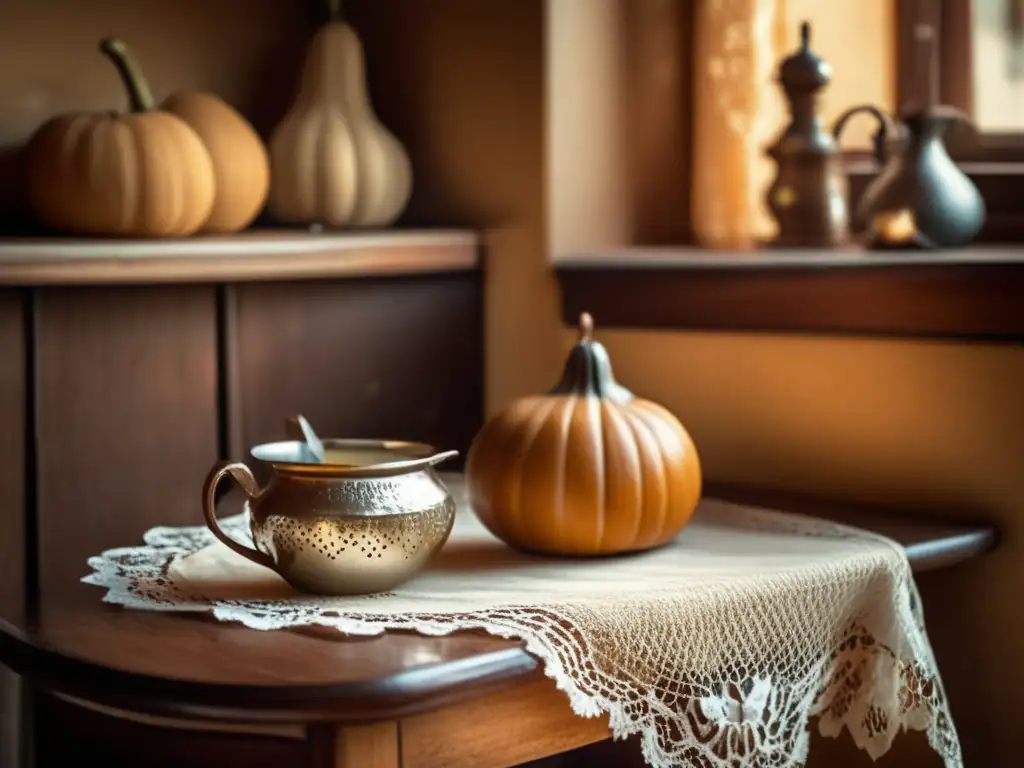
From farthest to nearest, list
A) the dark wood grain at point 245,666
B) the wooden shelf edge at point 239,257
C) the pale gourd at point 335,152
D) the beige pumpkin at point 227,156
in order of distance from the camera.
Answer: the pale gourd at point 335,152
the beige pumpkin at point 227,156
the wooden shelf edge at point 239,257
the dark wood grain at point 245,666

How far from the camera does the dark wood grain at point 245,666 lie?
0.89 meters

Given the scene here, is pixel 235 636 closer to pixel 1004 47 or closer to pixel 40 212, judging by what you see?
pixel 40 212

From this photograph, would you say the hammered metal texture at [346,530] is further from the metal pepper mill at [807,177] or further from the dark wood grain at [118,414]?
the metal pepper mill at [807,177]

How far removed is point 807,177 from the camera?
1.63m

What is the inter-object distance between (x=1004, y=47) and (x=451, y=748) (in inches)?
43.3

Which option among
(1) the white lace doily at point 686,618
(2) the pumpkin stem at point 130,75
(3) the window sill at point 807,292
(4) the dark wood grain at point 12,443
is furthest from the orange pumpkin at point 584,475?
(2) the pumpkin stem at point 130,75

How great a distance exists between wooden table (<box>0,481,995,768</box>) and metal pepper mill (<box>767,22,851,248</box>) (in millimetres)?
767

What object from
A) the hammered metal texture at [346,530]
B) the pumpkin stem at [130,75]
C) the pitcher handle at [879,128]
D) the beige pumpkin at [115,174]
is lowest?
the hammered metal texture at [346,530]

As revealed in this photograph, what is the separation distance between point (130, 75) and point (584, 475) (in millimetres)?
669

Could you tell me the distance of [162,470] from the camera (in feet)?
4.76

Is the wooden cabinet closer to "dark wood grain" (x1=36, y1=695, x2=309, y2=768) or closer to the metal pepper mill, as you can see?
"dark wood grain" (x1=36, y1=695, x2=309, y2=768)

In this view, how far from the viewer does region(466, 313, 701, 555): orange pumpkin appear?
117cm

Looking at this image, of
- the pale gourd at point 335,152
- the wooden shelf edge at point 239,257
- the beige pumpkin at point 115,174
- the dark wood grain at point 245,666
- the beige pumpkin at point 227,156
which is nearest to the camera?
the dark wood grain at point 245,666

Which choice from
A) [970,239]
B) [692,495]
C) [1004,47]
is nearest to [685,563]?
[692,495]
